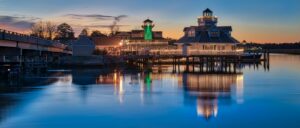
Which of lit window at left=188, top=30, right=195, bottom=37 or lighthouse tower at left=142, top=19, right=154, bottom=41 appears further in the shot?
lighthouse tower at left=142, top=19, right=154, bottom=41

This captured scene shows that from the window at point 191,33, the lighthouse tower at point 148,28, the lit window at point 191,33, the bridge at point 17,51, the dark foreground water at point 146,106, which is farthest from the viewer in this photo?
the lighthouse tower at point 148,28

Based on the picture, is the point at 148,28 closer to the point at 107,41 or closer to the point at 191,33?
the point at 107,41

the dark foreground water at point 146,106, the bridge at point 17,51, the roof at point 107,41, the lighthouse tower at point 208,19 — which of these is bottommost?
the dark foreground water at point 146,106

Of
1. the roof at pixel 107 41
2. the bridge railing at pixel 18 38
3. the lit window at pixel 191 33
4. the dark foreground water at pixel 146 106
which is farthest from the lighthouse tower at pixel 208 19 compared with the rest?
the dark foreground water at pixel 146 106

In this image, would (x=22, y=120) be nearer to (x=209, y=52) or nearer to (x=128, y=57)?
(x=128, y=57)

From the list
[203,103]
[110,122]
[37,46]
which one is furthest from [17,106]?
[37,46]

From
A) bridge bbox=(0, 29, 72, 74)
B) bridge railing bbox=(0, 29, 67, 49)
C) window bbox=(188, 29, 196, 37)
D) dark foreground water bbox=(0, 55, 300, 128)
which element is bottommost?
dark foreground water bbox=(0, 55, 300, 128)

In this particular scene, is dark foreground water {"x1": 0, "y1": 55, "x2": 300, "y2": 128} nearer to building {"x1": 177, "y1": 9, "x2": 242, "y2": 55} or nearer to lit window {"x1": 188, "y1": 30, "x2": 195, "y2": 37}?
building {"x1": 177, "y1": 9, "x2": 242, "y2": 55}

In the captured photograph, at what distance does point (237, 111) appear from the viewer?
31.8 m

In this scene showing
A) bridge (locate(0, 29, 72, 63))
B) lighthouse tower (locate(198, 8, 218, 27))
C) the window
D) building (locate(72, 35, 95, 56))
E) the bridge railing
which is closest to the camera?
the bridge railing

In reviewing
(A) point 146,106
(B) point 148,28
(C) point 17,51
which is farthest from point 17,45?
(B) point 148,28

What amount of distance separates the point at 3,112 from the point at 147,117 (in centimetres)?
866

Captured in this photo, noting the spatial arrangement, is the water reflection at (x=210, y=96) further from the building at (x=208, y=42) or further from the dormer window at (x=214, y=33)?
the dormer window at (x=214, y=33)

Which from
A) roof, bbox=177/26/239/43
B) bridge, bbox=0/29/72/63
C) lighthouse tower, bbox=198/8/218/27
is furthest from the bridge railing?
lighthouse tower, bbox=198/8/218/27
